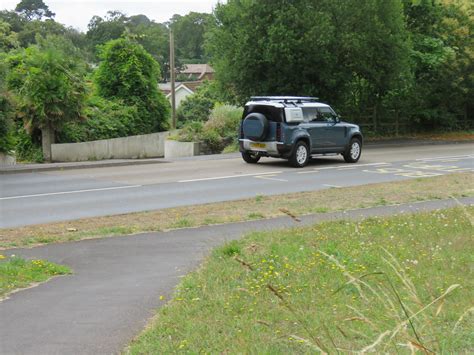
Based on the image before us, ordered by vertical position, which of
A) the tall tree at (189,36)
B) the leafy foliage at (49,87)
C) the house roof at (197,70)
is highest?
the tall tree at (189,36)

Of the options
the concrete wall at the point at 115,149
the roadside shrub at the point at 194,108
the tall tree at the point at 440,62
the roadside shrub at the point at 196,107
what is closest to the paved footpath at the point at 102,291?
the concrete wall at the point at 115,149

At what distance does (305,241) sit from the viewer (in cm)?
901

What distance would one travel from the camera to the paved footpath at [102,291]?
17.3ft

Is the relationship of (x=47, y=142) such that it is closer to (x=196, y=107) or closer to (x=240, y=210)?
(x=240, y=210)

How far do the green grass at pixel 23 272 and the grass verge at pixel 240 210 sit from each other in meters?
1.71

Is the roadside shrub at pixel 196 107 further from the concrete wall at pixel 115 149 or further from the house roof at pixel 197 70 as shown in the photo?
the house roof at pixel 197 70

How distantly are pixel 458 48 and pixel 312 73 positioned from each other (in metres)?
11.1

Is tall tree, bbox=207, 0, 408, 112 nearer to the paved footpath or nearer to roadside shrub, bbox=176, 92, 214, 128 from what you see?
the paved footpath

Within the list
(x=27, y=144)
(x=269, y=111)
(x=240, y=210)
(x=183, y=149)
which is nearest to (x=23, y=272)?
(x=240, y=210)

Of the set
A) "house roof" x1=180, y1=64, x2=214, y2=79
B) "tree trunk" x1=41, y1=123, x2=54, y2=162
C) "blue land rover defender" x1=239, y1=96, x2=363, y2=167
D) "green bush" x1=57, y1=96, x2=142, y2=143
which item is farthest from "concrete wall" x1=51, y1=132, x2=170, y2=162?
"house roof" x1=180, y1=64, x2=214, y2=79

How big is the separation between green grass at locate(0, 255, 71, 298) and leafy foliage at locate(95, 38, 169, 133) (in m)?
24.9

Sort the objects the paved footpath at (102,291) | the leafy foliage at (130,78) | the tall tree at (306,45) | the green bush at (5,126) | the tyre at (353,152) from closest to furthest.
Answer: the paved footpath at (102,291)
the green bush at (5,126)
the tyre at (353,152)
the tall tree at (306,45)
the leafy foliage at (130,78)

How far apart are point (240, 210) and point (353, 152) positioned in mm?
11273

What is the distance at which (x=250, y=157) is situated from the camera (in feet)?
75.5
